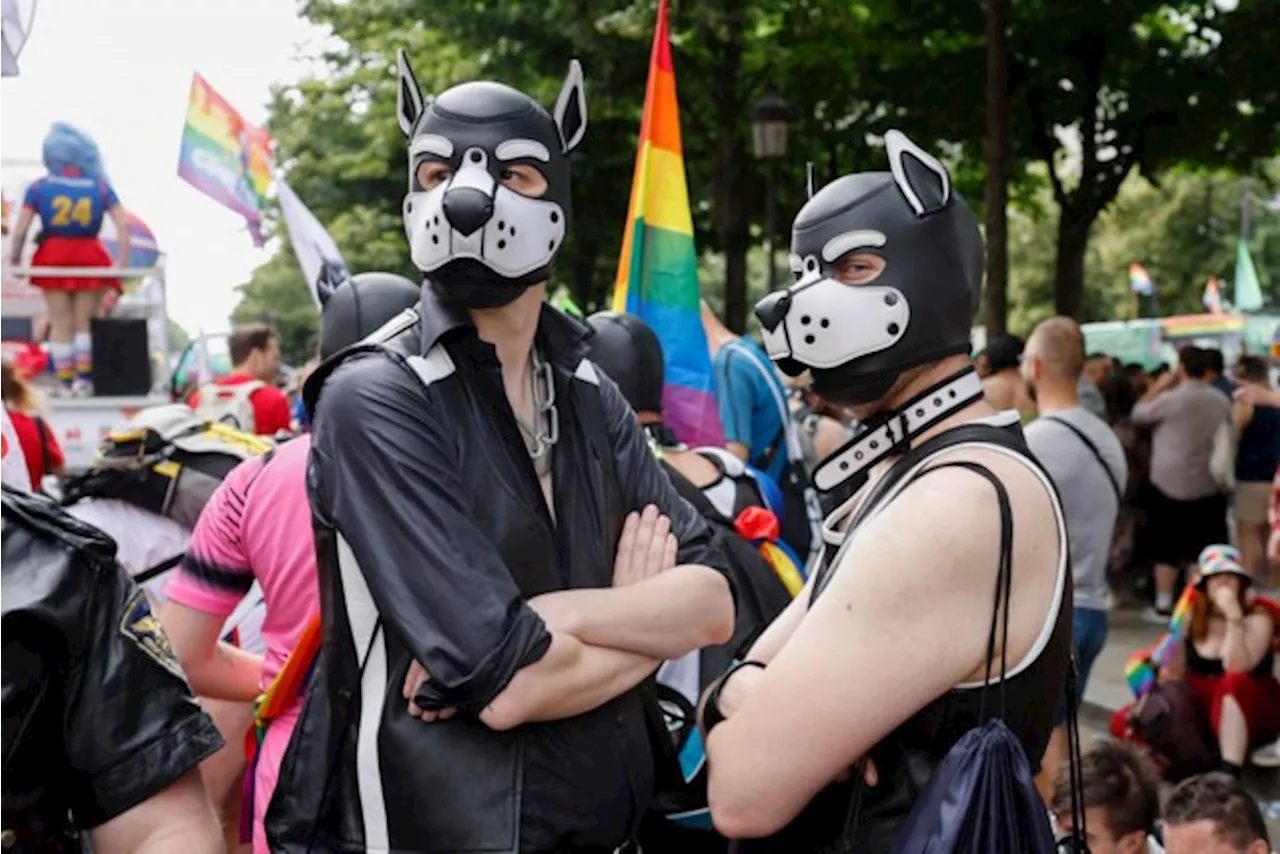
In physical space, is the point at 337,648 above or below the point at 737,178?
below

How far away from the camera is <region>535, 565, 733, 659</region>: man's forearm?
2.79 meters

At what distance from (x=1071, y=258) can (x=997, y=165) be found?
4975 mm

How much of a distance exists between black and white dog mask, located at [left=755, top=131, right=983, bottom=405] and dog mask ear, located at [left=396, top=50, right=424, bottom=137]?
2.38ft

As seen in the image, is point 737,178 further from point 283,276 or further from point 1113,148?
point 283,276

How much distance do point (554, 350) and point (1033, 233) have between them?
5989 centimetres

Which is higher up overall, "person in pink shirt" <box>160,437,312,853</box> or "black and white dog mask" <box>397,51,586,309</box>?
"black and white dog mask" <box>397,51,586,309</box>

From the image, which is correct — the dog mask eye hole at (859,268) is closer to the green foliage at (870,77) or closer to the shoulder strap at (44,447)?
the shoulder strap at (44,447)

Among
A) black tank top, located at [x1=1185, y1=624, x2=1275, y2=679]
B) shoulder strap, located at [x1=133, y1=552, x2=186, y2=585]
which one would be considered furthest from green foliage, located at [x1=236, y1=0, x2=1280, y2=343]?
shoulder strap, located at [x1=133, y1=552, x2=186, y2=585]

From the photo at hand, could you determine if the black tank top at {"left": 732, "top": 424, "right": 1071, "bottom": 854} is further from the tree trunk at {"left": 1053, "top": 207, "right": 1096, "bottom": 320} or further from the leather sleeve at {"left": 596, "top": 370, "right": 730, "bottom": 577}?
the tree trunk at {"left": 1053, "top": 207, "right": 1096, "bottom": 320}

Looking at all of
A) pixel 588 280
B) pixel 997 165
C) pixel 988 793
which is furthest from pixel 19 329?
pixel 988 793

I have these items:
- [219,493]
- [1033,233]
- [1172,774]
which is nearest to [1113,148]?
[1172,774]

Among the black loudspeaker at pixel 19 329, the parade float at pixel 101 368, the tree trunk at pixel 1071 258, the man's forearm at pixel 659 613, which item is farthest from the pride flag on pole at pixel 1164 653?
the black loudspeaker at pixel 19 329

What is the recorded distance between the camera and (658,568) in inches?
117

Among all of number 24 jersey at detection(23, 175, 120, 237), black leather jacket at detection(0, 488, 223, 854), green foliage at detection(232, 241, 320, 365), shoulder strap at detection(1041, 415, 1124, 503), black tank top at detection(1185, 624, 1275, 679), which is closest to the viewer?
black leather jacket at detection(0, 488, 223, 854)
